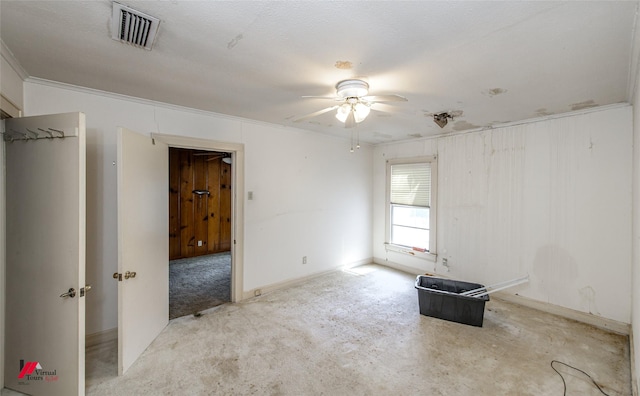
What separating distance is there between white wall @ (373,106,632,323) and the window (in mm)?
163

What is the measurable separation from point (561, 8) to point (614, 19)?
1.17ft

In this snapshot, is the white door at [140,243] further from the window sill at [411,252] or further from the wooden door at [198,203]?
the window sill at [411,252]

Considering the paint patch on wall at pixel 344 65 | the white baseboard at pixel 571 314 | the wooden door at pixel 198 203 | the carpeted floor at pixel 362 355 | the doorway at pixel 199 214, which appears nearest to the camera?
the paint patch on wall at pixel 344 65

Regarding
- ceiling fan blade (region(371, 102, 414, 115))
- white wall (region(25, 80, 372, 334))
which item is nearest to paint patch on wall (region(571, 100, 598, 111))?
ceiling fan blade (region(371, 102, 414, 115))

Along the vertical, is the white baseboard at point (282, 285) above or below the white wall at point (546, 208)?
below

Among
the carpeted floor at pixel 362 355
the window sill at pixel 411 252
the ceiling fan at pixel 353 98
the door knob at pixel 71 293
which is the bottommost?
the carpeted floor at pixel 362 355

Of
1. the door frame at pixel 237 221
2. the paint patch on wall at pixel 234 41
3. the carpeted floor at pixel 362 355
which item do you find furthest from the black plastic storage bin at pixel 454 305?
the paint patch on wall at pixel 234 41

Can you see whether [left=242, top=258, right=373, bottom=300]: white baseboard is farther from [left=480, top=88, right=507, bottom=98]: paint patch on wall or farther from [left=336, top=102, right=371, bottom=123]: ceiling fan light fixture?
[left=480, top=88, right=507, bottom=98]: paint patch on wall

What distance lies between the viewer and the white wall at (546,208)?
299 centimetres

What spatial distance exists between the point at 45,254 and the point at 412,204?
15.3ft

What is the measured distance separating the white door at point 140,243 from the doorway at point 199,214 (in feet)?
6.82

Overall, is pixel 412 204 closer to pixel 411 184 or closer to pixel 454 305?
pixel 411 184

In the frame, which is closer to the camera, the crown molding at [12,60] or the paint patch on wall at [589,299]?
the crown molding at [12,60]

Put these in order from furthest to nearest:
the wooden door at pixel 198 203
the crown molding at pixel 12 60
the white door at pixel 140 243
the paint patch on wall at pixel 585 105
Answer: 1. the wooden door at pixel 198 203
2. the paint patch on wall at pixel 585 105
3. the white door at pixel 140 243
4. the crown molding at pixel 12 60
